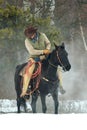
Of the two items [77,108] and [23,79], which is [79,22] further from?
[23,79]

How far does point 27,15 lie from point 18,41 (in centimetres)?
132

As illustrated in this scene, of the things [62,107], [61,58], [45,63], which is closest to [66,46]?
[62,107]

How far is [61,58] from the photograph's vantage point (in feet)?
51.4

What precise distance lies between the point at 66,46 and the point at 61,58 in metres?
19.8

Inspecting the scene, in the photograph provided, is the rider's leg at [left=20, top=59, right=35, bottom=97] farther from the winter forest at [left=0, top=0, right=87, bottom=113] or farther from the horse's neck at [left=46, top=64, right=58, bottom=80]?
the winter forest at [left=0, top=0, right=87, bottom=113]

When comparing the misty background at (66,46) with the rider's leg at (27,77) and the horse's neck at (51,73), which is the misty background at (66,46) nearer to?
the rider's leg at (27,77)

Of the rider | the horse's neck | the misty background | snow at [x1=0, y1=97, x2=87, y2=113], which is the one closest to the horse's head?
the horse's neck

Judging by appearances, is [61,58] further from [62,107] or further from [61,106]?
[61,106]
